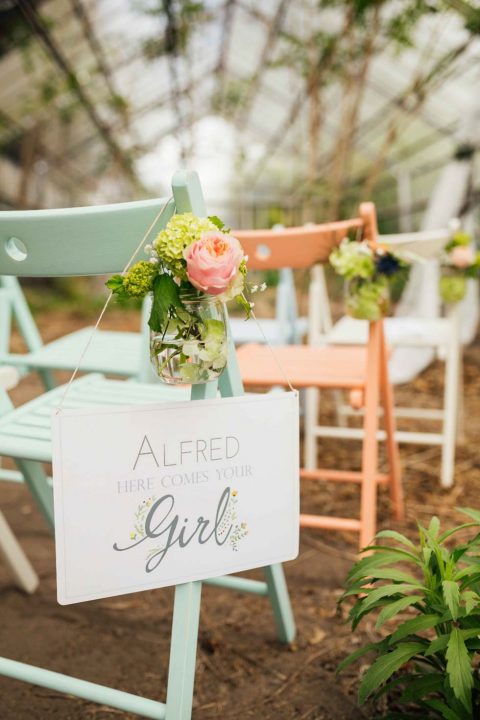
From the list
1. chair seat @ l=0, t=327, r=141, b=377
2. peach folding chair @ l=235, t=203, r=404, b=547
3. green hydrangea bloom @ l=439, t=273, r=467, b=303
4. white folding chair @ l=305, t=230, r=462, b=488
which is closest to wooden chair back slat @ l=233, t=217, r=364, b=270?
peach folding chair @ l=235, t=203, r=404, b=547

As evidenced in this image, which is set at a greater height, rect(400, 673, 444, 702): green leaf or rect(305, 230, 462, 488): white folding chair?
rect(305, 230, 462, 488): white folding chair

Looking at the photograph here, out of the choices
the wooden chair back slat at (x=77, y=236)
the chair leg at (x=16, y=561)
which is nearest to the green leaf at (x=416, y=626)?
the wooden chair back slat at (x=77, y=236)

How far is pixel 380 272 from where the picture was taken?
175cm

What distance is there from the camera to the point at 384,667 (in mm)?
1000

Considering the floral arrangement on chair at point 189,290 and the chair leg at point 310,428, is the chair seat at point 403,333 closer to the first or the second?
the chair leg at point 310,428

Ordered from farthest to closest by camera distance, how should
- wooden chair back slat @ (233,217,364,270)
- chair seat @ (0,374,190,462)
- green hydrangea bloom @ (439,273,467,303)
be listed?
green hydrangea bloom @ (439,273,467,303)
wooden chair back slat @ (233,217,364,270)
chair seat @ (0,374,190,462)

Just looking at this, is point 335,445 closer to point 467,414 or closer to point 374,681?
point 467,414

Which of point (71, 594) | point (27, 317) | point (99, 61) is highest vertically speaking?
point (99, 61)

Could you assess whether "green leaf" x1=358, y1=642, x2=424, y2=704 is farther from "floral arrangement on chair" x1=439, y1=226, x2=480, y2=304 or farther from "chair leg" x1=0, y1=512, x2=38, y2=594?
"floral arrangement on chair" x1=439, y1=226, x2=480, y2=304

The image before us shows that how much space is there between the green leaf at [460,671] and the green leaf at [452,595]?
0.04 metres

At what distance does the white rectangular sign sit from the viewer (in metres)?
0.92

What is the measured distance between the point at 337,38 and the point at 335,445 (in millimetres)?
3070

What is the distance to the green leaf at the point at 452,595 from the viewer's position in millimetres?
962

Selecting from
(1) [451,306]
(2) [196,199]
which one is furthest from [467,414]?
(2) [196,199]
